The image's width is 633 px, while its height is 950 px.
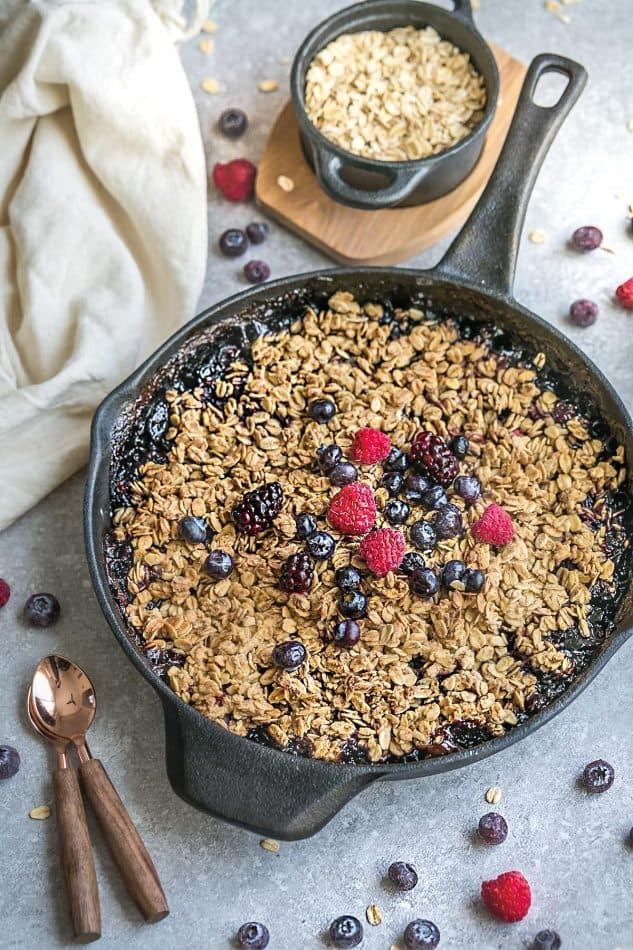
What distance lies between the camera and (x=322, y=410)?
1.86m

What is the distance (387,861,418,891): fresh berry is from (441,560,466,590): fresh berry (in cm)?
42

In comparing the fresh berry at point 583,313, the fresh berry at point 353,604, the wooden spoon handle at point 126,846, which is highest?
the fresh berry at point 583,313

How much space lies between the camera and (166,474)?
1.83 metres

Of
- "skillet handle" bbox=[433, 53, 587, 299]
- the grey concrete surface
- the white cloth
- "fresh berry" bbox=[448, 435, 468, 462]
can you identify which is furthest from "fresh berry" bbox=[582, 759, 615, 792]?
the white cloth

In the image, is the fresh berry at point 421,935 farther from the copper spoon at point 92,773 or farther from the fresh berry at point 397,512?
the fresh berry at point 397,512

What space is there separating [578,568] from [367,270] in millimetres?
590

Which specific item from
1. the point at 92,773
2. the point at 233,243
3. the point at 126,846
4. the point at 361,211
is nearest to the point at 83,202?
the point at 233,243

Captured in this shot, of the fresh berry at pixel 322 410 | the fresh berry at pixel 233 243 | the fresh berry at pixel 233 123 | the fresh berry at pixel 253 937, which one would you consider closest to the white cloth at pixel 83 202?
the fresh berry at pixel 233 243

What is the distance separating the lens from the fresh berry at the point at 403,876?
1711 mm

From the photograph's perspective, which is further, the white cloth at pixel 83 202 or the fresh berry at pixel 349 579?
the white cloth at pixel 83 202

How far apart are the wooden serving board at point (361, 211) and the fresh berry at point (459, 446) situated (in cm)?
45

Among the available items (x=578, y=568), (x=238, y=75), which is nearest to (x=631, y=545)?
(x=578, y=568)

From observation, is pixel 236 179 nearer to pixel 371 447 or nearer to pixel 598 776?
pixel 371 447

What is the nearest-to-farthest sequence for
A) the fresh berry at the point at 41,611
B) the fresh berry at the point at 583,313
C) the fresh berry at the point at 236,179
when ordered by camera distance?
the fresh berry at the point at 41,611 < the fresh berry at the point at 583,313 < the fresh berry at the point at 236,179
